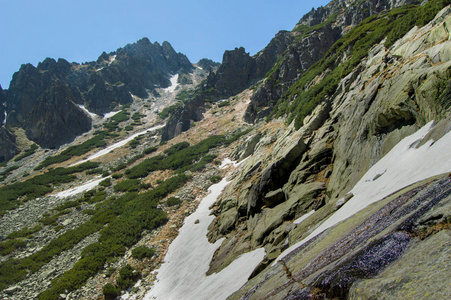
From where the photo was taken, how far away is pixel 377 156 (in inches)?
390

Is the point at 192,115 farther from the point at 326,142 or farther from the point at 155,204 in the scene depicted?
the point at 326,142

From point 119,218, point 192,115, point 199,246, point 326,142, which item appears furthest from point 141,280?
point 192,115

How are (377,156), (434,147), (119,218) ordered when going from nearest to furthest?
(434,147)
(377,156)
(119,218)

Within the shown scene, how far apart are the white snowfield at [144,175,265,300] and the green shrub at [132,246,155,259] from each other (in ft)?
4.60

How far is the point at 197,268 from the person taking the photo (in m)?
15.3

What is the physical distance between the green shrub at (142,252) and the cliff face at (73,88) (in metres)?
71.1

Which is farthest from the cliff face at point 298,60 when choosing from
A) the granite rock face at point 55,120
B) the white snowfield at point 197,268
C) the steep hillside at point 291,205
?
the granite rock face at point 55,120

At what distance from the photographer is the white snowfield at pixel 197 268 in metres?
10.7

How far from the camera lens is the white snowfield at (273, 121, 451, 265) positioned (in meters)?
6.25

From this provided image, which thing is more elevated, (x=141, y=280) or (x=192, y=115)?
(x=192, y=115)

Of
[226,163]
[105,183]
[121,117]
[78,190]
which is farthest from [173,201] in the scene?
[121,117]

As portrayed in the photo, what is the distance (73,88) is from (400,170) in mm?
114701

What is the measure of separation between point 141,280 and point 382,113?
17.7 meters

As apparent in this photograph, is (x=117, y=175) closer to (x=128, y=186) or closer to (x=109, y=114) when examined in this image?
(x=128, y=186)
